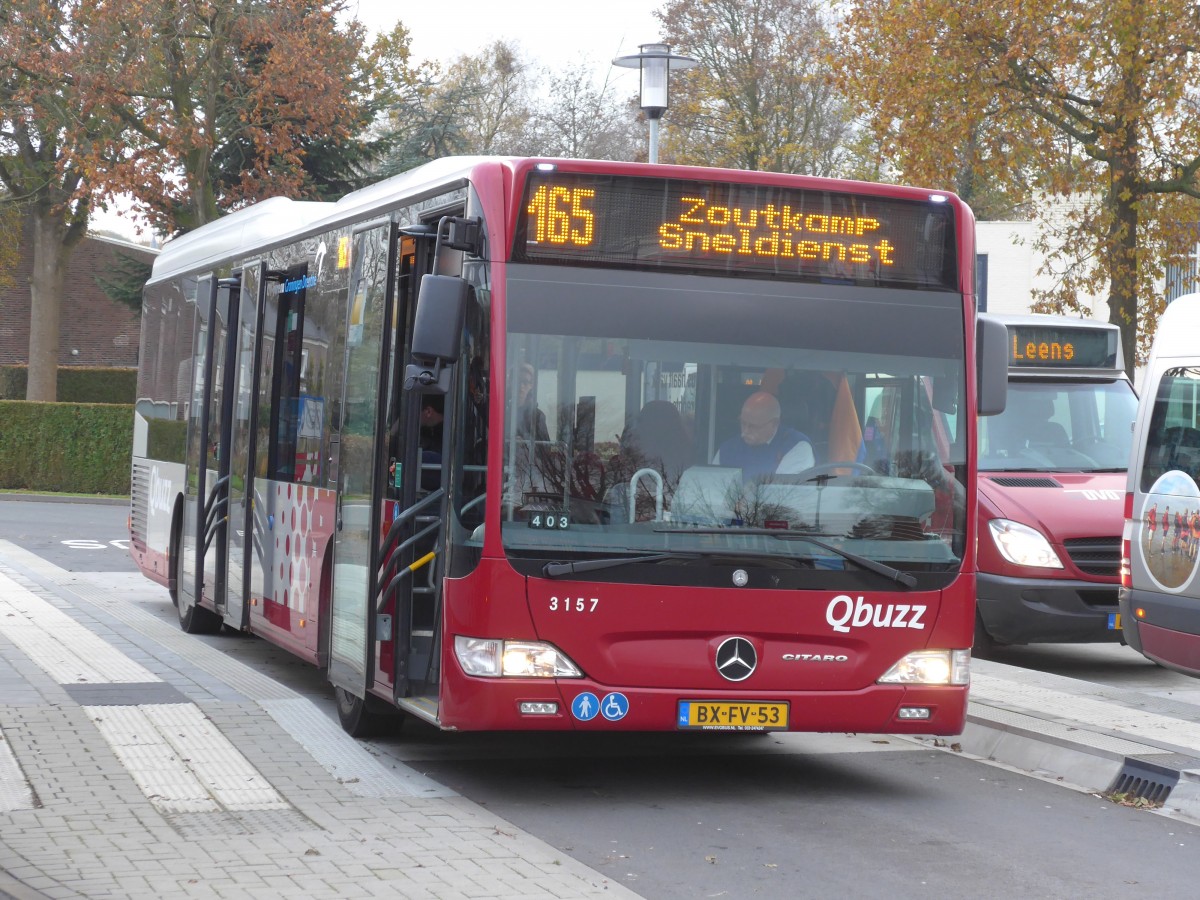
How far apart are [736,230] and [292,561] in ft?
12.5

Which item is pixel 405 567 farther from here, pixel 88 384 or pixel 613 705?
pixel 88 384

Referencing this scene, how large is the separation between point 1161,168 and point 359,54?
58.9ft

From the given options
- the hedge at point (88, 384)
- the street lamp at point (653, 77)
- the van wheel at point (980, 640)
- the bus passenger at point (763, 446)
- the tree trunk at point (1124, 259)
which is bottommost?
the van wheel at point (980, 640)

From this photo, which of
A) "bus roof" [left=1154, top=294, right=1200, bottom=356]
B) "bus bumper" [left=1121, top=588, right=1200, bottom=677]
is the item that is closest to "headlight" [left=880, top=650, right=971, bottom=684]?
"bus bumper" [left=1121, top=588, right=1200, bottom=677]

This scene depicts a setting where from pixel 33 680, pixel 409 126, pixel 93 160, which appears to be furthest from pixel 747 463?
pixel 409 126

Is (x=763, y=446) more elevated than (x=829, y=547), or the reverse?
(x=763, y=446)

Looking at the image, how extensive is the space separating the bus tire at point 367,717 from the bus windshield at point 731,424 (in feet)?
6.08

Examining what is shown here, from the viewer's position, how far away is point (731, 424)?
7.52 meters

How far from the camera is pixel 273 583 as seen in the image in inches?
420

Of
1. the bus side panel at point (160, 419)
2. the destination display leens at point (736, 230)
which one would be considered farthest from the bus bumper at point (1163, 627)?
the bus side panel at point (160, 419)

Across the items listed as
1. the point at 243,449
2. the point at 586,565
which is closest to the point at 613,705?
the point at 586,565

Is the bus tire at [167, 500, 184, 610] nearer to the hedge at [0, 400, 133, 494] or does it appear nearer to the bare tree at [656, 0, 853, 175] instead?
the hedge at [0, 400, 133, 494]

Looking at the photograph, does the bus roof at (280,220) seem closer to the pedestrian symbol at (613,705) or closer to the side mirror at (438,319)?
the side mirror at (438,319)

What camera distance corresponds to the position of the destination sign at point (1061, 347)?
13.9 m
